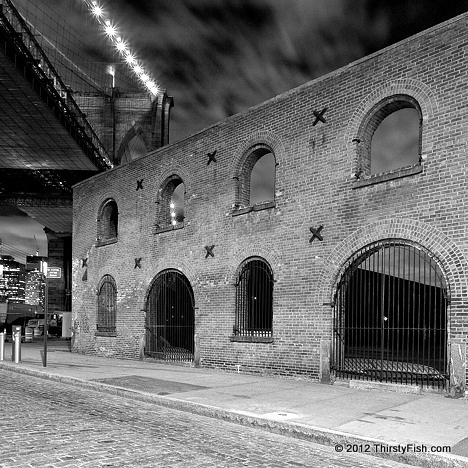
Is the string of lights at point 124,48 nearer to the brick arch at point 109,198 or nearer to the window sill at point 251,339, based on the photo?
the brick arch at point 109,198

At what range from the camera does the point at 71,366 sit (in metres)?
14.9

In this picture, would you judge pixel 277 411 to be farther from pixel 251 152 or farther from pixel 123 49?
pixel 123 49

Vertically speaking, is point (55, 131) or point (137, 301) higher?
point (55, 131)

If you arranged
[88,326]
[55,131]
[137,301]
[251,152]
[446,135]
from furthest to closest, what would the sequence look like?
[55,131] < [88,326] < [137,301] < [251,152] < [446,135]

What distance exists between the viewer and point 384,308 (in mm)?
11273

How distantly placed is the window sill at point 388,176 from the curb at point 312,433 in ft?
17.9

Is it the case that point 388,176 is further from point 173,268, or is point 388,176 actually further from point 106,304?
point 106,304

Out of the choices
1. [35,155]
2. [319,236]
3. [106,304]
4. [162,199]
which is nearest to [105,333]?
[106,304]

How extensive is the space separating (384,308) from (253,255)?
139 inches

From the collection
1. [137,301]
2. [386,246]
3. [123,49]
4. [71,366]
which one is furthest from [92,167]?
[386,246]

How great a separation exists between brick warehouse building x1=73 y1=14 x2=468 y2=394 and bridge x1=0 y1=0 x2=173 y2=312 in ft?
31.0

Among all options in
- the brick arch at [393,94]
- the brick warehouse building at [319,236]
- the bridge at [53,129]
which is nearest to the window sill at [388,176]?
the brick warehouse building at [319,236]

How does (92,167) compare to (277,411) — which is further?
(92,167)

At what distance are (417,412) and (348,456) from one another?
2434mm
